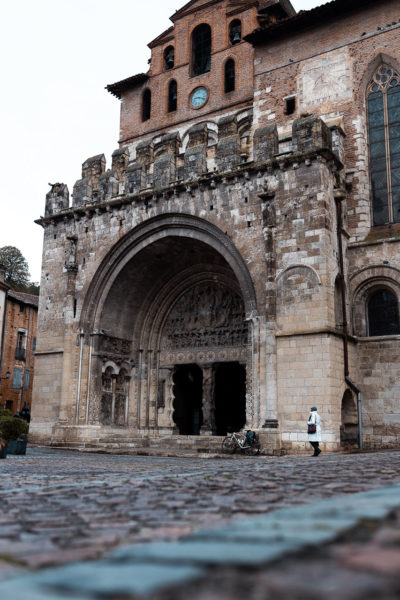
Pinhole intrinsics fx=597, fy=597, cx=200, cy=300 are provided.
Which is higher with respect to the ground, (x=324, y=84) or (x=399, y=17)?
(x=399, y=17)

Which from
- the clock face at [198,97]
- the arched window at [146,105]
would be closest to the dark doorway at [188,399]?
the clock face at [198,97]

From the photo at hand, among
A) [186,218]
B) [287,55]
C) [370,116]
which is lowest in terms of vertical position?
[186,218]

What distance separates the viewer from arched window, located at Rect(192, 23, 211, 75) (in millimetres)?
24647

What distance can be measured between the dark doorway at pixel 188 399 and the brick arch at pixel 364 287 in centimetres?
673

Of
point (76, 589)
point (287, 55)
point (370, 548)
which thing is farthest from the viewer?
point (287, 55)

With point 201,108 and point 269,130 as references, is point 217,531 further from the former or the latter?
point 201,108

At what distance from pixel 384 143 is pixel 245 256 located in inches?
236

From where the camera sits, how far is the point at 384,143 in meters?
18.8

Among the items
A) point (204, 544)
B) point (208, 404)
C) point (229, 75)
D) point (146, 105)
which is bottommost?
point (204, 544)

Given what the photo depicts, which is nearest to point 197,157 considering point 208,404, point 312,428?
point 208,404

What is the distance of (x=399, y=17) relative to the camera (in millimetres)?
18969

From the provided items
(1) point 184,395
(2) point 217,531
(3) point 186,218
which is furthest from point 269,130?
(2) point 217,531

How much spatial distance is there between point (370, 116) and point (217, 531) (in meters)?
18.8

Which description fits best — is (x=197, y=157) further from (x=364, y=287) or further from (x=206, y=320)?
(x=364, y=287)
